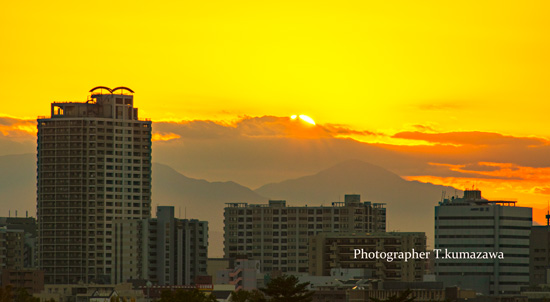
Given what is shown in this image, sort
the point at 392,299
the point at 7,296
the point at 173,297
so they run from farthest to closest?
the point at 173,297, the point at 7,296, the point at 392,299

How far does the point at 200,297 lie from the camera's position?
186m

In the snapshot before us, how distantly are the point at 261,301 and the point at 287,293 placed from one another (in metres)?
5.19

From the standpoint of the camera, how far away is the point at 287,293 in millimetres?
153125

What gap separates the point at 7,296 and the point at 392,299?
150 feet

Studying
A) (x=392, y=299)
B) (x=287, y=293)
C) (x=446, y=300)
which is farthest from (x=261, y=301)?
(x=446, y=300)

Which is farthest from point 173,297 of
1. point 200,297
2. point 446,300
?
point 446,300

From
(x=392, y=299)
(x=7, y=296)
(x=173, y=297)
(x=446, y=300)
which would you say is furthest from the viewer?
(x=446, y=300)

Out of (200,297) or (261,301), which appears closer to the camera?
(261,301)

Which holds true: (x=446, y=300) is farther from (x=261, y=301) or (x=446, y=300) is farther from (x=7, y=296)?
(x=7, y=296)

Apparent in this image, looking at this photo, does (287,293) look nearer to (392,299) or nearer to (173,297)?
(392,299)

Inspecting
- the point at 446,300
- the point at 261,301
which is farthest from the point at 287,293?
the point at 446,300

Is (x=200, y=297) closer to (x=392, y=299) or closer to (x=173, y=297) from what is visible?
(x=173, y=297)

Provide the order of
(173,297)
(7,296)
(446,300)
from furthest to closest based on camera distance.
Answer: (446,300) → (173,297) → (7,296)

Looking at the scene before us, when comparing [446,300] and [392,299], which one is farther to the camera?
[446,300]
